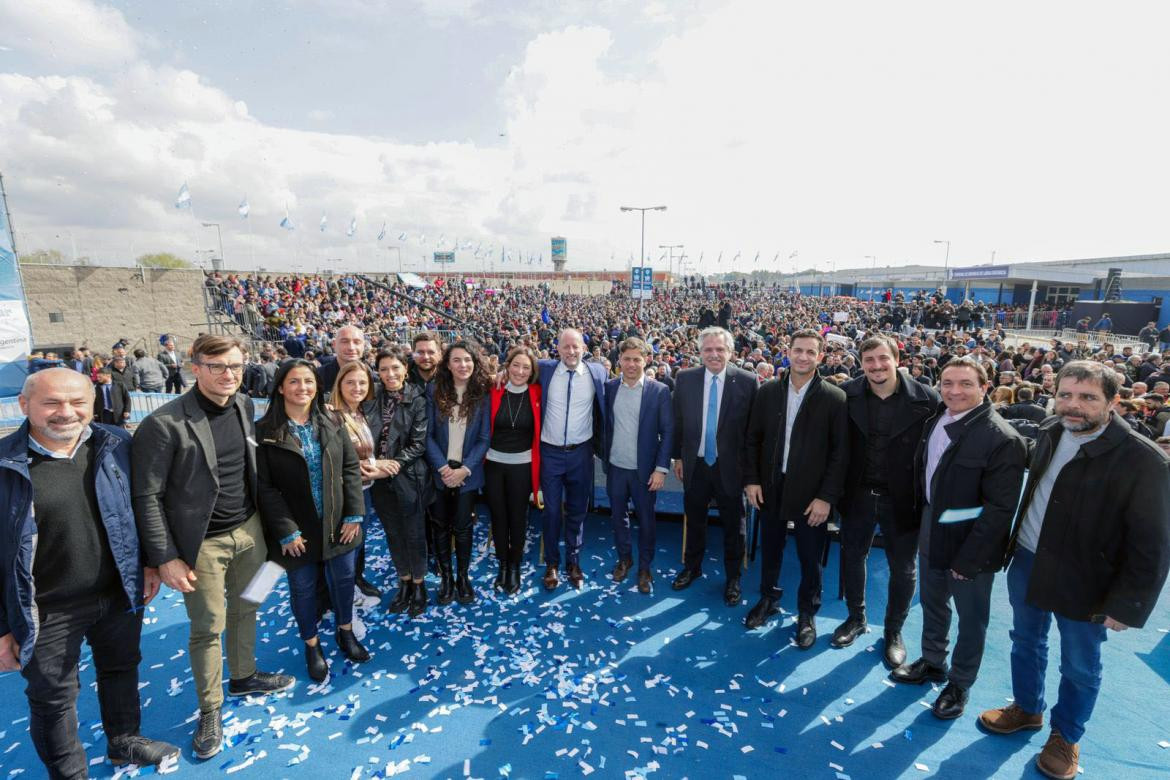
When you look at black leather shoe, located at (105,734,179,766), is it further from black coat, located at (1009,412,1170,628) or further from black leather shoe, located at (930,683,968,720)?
black coat, located at (1009,412,1170,628)

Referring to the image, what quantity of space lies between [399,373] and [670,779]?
307 cm

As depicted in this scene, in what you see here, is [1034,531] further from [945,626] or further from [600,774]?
[600,774]

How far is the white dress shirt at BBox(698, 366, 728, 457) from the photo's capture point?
4.04 meters

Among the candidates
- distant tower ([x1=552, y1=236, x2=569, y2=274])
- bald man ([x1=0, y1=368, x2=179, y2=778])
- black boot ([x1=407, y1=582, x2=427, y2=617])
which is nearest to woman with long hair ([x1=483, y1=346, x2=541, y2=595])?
black boot ([x1=407, y1=582, x2=427, y2=617])

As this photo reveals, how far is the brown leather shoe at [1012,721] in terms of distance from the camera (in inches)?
115

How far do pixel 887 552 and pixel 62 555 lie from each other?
4695 millimetres

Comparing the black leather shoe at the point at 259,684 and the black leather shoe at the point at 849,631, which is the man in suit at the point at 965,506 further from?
the black leather shoe at the point at 259,684

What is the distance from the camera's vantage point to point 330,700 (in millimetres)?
3172

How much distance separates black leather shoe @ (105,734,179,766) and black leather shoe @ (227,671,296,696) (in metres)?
0.47

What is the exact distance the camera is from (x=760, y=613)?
155 inches

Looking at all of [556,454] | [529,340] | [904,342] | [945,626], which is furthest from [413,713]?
[904,342]

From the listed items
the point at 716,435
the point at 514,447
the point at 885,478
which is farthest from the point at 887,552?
the point at 514,447

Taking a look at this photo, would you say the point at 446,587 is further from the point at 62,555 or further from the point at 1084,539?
the point at 1084,539

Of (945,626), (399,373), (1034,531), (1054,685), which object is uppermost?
(399,373)
